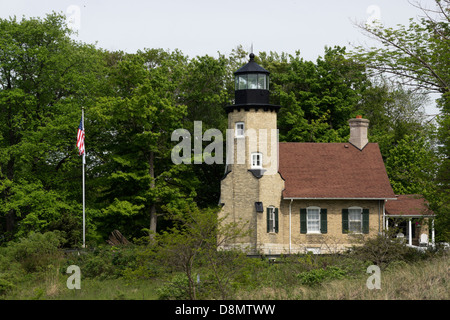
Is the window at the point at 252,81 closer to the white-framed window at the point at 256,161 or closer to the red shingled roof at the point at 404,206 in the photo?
the white-framed window at the point at 256,161

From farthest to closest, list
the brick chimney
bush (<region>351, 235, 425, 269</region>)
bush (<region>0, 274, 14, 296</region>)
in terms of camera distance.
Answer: the brick chimney → bush (<region>0, 274, 14, 296</region>) → bush (<region>351, 235, 425, 269</region>)

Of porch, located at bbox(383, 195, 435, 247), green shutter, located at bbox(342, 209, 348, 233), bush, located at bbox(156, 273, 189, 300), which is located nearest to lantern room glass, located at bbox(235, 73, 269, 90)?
green shutter, located at bbox(342, 209, 348, 233)

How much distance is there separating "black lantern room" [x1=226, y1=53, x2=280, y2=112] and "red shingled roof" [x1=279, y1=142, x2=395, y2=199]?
144 inches

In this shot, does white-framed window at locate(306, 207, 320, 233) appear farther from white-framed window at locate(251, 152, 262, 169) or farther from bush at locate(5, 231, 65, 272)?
bush at locate(5, 231, 65, 272)

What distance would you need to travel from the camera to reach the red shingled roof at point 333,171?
36.4 m

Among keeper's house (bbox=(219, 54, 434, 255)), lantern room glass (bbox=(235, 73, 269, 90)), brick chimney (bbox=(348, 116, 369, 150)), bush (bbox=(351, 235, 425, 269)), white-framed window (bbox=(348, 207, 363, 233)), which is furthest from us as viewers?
brick chimney (bbox=(348, 116, 369, 150))

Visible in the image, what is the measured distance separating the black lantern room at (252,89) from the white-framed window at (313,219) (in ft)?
18.9

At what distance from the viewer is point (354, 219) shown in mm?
36625

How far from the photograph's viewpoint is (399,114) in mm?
54500

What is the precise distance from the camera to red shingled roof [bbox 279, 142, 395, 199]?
36.4 m

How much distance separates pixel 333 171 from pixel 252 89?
6.49 metres

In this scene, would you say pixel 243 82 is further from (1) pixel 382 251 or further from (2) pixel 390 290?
(2) pixel 390 290
